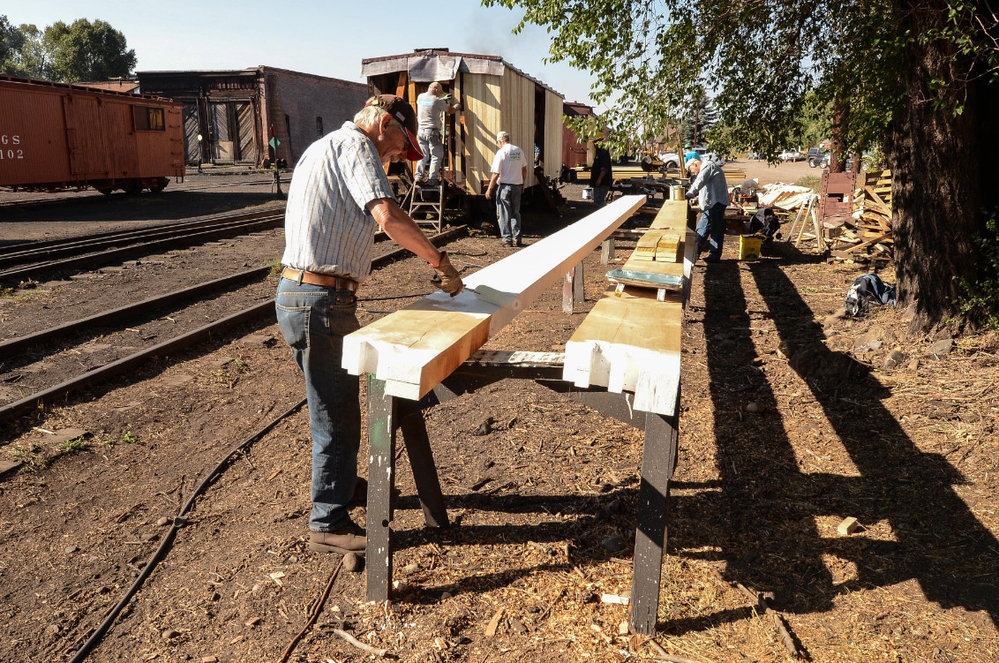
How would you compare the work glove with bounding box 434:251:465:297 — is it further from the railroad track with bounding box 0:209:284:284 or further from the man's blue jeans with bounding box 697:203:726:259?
the man's blue jeans with bounding box 697:203:726:259

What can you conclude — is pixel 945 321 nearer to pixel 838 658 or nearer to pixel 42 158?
pixel 838 658

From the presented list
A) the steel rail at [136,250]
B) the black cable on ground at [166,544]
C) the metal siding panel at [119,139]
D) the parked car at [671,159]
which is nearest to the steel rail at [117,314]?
the steel rail at [136,250]

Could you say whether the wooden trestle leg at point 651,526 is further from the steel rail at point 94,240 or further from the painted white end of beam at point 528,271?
the steel rail at point 94,240

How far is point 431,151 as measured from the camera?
13547 millimetres

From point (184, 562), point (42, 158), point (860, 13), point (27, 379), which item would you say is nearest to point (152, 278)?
point (27, 379)

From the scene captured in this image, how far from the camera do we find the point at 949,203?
5656 mm

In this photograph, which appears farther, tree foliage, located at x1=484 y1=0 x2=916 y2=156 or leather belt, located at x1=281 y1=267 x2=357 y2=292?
tree foliage, located at x1=484 y1=0 x2=916 y2=156

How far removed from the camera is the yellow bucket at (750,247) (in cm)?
1180

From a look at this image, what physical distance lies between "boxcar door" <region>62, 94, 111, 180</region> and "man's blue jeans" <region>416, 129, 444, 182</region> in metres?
11.3

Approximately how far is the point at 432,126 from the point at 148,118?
13484 mm

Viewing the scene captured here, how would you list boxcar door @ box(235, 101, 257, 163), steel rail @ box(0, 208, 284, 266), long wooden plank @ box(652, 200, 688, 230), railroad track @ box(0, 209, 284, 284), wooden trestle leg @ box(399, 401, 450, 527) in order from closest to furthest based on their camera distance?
wooden trestle leg @ box(399, 401, 450, 527) < long wooden plank @ box(652, 200, 688, 230) < railroad track @ box(0, 209, 284, 284) < steel rail @ box(0, 208, 284, 266) < boxcar door @ box(235, 101, 257, 163)

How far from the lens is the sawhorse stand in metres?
2.63

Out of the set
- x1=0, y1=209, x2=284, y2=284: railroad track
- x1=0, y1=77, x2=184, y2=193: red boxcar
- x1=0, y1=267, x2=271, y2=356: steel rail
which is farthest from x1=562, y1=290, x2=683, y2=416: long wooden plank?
x1=0, y1=77, x2=184, y2=193: red boxcar

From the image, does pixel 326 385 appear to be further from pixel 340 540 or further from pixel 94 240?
pixel 94 240
